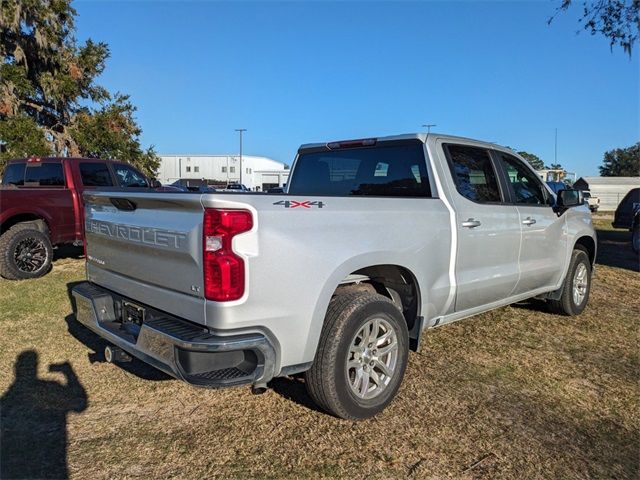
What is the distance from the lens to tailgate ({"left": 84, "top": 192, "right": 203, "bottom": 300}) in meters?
2.65

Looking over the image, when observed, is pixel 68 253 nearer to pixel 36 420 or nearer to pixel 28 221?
pixel 28 221

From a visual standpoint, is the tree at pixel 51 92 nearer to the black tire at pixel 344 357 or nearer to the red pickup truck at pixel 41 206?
the red pickup truck at pixel 41 206

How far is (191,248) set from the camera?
263 cm

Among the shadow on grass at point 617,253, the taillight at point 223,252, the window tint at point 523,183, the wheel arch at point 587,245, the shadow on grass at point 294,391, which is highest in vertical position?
the window tint at point 523,183

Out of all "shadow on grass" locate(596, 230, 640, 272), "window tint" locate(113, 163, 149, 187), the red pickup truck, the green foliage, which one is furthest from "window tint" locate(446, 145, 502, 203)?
the green foliage

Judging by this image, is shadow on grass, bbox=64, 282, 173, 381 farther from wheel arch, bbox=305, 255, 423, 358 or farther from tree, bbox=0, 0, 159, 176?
tree, bbox=0, 0, 159, 176

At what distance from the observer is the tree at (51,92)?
2078 centimetres

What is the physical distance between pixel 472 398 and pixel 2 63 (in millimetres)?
24491

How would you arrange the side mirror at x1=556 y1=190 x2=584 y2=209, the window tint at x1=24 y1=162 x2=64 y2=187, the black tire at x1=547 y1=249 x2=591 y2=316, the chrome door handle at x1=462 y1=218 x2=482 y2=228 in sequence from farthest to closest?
1. the window tint at x1=24 y1=162 x2=64 y2=187
2. the black tire at x1=547 y1=249 x2=591 y2=316
3. the side mirror at x1=556 y1=190 x2=584 y2=209
4. the chrome door handle at x1=462 y1=218 x2=482 y2=228

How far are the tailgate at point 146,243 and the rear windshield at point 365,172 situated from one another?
1.96 meters

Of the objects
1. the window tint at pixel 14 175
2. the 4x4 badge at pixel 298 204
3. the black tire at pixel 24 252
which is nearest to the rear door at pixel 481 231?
the 4x4 badge at pixel 298 204

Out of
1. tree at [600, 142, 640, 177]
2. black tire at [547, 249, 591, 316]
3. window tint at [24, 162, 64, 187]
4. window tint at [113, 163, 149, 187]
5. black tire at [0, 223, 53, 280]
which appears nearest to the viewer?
black tire at [547, 249, 591, 316]

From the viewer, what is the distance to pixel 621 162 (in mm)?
87562

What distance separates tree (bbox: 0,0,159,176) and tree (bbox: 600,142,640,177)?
83490 millimetres
